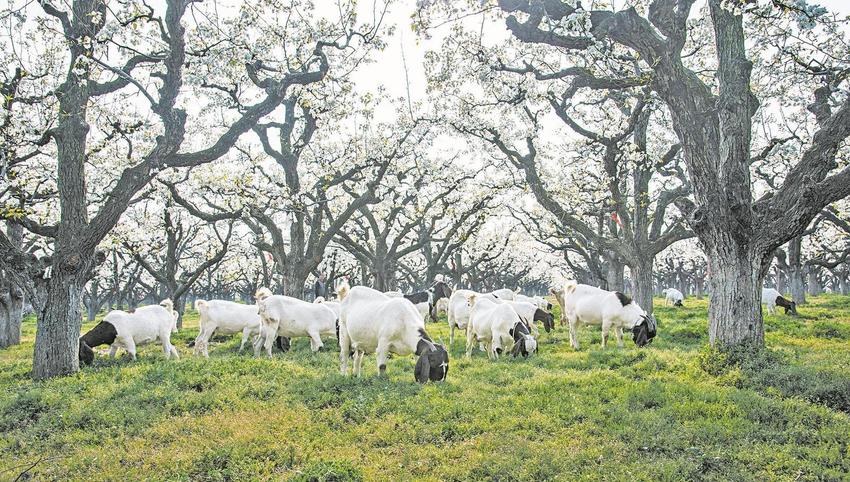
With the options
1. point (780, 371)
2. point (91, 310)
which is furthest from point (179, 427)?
point (91, 310)

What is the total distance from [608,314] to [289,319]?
8.89 m

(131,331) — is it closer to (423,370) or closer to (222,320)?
(222,320)

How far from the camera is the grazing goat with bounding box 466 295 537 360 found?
14.4m

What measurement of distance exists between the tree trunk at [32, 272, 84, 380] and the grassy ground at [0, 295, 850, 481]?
0.63m

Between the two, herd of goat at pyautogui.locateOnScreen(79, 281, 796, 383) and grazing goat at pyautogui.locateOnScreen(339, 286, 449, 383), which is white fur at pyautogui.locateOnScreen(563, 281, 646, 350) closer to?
herd of goat at pyautogui.locateOnScreen(79, 281, 796, 383)

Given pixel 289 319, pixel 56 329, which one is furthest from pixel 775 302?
pixel 56 329

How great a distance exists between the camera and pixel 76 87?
1287 centimetres

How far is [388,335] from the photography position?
448 inches

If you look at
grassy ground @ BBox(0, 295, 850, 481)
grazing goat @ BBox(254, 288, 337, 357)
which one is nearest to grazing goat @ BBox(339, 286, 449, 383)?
grassy ground @ BBox(0, 295, 850, 481)

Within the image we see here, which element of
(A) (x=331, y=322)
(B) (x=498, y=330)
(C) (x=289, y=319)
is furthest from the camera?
(A) (x=331, y=322)

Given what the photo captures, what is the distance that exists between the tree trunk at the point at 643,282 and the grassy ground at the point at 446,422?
631cm

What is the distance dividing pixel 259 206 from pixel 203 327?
419 cm

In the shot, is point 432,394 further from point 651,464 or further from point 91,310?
point 91,310

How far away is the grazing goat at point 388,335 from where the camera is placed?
10.7 metres
